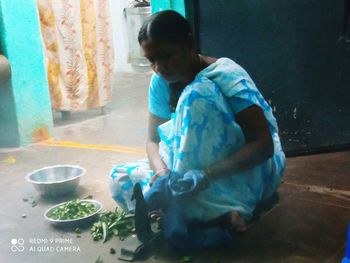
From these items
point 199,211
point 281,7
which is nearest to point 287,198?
point 199,211

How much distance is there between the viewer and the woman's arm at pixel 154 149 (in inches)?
84.7

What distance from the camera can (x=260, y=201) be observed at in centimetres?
234

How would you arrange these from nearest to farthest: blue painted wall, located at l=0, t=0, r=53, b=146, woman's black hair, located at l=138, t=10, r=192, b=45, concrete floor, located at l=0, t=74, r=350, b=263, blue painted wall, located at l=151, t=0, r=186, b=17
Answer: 1. woman's black hair, located at l=138, t=10, r=192, b=45
2. concrete floor, located at l=0, t=74, r=350, b=263
3. blue painted wall, located at l=151, t=0, r=186, b=17
4. blue painted wall, located at l=0, t=0, r=53, b=146

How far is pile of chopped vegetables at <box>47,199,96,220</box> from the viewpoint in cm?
242

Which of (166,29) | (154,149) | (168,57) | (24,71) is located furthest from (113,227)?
(24,71)

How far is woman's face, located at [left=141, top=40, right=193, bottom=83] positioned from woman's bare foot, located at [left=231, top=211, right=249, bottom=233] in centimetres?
70

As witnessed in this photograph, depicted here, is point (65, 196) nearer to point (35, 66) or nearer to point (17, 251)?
point (17, 251)

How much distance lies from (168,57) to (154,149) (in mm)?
585

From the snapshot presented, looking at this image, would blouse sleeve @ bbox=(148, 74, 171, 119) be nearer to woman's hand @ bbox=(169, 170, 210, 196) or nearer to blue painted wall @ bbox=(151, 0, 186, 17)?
woman's hand @ bbox=(169, 170, 210, 196)

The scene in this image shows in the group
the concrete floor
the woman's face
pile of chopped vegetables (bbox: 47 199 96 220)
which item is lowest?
the concrete floor

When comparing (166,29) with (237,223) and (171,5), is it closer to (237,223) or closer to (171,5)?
(237,223)

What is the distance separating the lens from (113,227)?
2.29m

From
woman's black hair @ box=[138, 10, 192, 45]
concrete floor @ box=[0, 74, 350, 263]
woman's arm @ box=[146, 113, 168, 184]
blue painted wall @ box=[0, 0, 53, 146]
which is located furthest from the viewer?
blue painted wall @ box=[0, 0, 53, 146]

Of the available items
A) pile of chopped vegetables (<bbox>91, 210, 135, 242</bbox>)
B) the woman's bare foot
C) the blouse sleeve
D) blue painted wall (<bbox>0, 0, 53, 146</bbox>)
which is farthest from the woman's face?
blue painted wall (<bbox>0, 0, 53, 146</bbox>)
